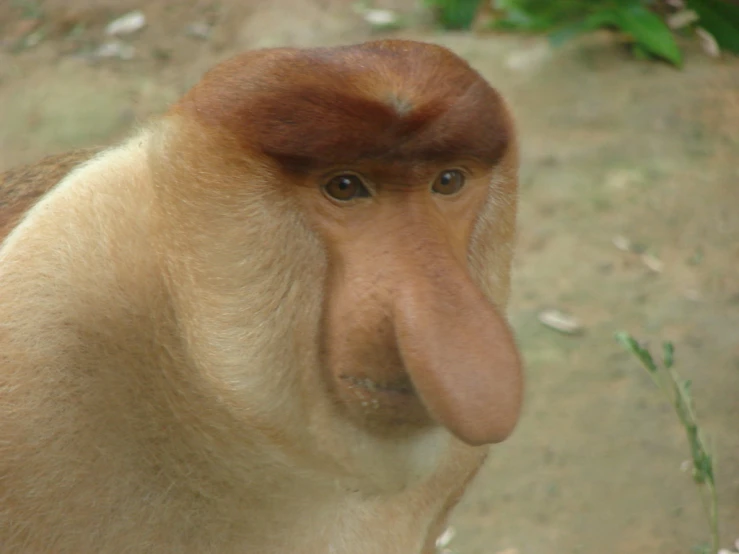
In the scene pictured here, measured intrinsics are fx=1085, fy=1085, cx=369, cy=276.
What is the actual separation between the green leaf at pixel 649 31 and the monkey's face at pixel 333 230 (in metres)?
5.57

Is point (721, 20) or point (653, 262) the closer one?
point (653, 262)

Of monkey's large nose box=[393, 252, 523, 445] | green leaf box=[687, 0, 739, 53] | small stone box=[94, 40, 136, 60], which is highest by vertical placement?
monkey's large nose box=[393, 252, 523, 445]

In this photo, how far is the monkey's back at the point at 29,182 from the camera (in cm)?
309

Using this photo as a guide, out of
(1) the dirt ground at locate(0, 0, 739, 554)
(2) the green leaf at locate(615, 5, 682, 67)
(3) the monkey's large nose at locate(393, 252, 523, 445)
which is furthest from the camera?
(2) the green leaf at locate(615, 5, 682, 67)

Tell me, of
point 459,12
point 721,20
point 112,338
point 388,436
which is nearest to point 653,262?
point 721,20

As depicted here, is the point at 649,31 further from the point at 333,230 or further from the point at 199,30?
the point at 333,230

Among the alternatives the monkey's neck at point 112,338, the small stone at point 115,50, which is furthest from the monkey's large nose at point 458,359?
the small stone at point 115,50

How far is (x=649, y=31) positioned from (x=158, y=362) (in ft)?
19.8

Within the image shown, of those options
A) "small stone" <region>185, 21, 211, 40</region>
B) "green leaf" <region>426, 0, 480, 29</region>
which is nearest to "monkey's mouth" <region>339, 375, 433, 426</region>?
"green leaf" <region>426, 0, 480, 29</region>

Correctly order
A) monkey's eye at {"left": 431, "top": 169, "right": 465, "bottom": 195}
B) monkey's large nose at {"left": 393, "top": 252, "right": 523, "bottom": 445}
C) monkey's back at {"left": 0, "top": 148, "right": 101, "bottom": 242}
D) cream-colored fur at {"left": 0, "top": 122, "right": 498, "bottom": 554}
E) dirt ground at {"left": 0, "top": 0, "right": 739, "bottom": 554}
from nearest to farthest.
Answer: monkey's large nose at {"left": 393, "top": 252, "right": 523, "bottom": 445} < cream-colored fur at {"left": 0, "top": 122, "right": 498, "bottom": 554} < monkey's eye at {"left": 431, "top": 169, "right": 465, "bottom": 195} < monkey's back at {"left": 0, "top": 148, "right": 101, "bottom": 242} < dirt ground at {"left": 0, "top": 0, "right": 739, "bottom": 554}

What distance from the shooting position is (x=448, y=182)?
2.51 m

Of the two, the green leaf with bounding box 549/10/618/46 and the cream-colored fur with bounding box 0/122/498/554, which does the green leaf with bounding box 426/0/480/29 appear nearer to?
the green leaf with bounding box 549/10/618/46

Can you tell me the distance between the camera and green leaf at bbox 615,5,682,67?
7633mm

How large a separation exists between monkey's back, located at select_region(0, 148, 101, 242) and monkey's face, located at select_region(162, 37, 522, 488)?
877mm
